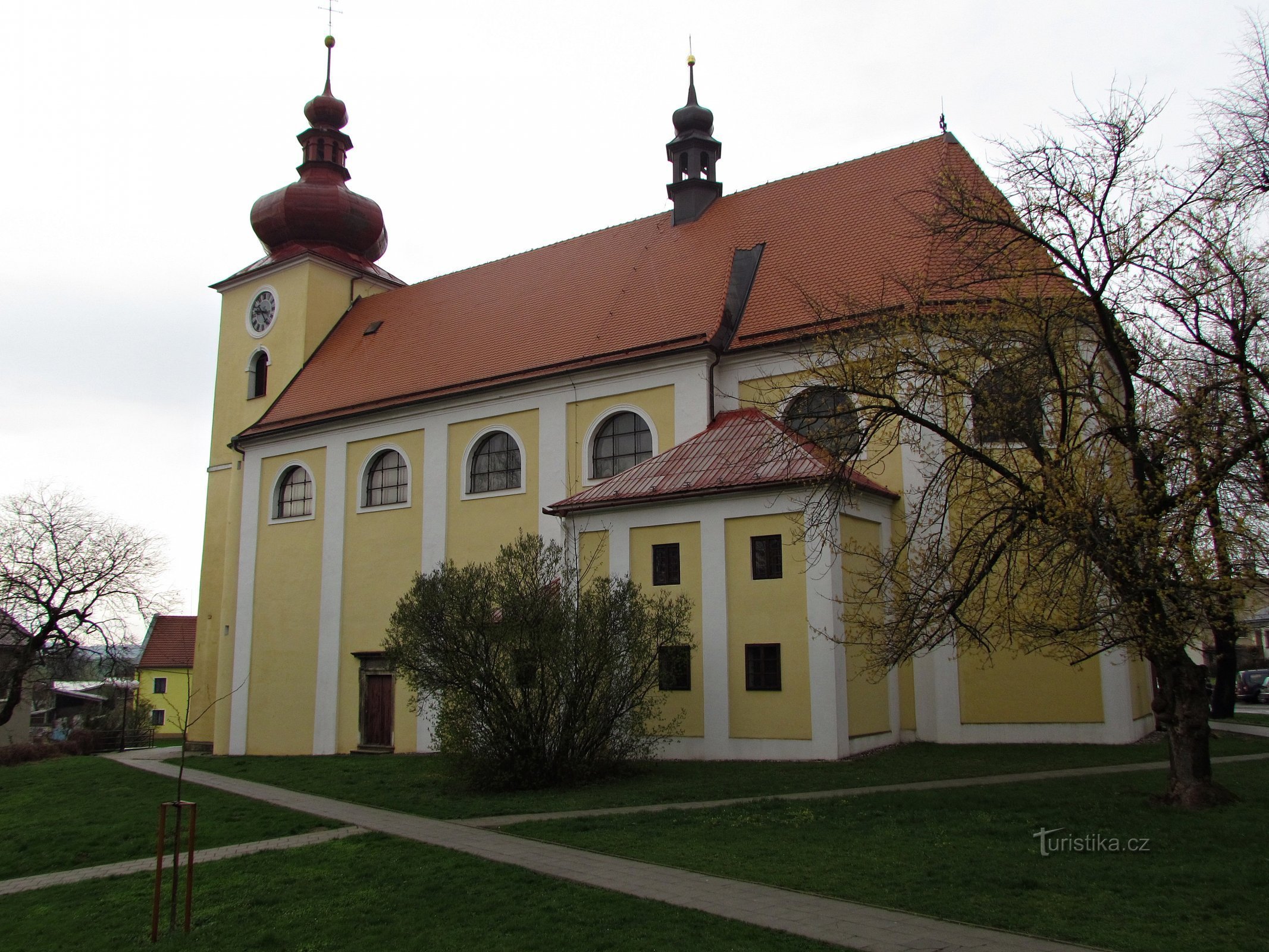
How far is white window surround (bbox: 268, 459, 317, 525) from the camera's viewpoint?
2603cm

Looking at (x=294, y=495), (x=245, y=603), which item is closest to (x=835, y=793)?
(x=294, y=495)

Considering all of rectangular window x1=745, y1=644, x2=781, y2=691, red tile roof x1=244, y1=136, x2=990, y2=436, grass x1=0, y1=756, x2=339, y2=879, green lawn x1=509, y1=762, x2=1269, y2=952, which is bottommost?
grass x1=0, y1=756, x2=339, y2=879

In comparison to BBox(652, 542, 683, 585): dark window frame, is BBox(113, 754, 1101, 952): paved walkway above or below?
below

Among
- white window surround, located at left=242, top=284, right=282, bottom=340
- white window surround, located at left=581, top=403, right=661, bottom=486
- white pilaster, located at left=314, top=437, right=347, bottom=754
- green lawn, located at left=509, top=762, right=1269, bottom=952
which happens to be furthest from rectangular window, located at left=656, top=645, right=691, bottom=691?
white window surround, located at left=242, top=284, right=282, bottom=340

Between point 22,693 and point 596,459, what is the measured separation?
924 inches

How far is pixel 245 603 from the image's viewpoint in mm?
26656

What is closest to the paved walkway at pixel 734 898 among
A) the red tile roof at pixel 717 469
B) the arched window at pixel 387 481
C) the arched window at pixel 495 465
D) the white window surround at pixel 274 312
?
the red tile roof at pixel 717 469

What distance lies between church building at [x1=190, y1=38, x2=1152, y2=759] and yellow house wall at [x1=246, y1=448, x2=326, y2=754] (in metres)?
0.08

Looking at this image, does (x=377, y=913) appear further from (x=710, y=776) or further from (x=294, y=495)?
(x=294, y=495)

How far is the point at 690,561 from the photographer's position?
56.7 feet

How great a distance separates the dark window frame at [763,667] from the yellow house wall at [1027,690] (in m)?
3.10

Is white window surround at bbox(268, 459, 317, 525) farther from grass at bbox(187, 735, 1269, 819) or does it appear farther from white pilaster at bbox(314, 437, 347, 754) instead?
grass at bbox(187, 735, 1269, 819)

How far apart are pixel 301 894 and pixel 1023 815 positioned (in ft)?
22.3

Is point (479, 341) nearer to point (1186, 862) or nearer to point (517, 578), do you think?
point (517, 578)
